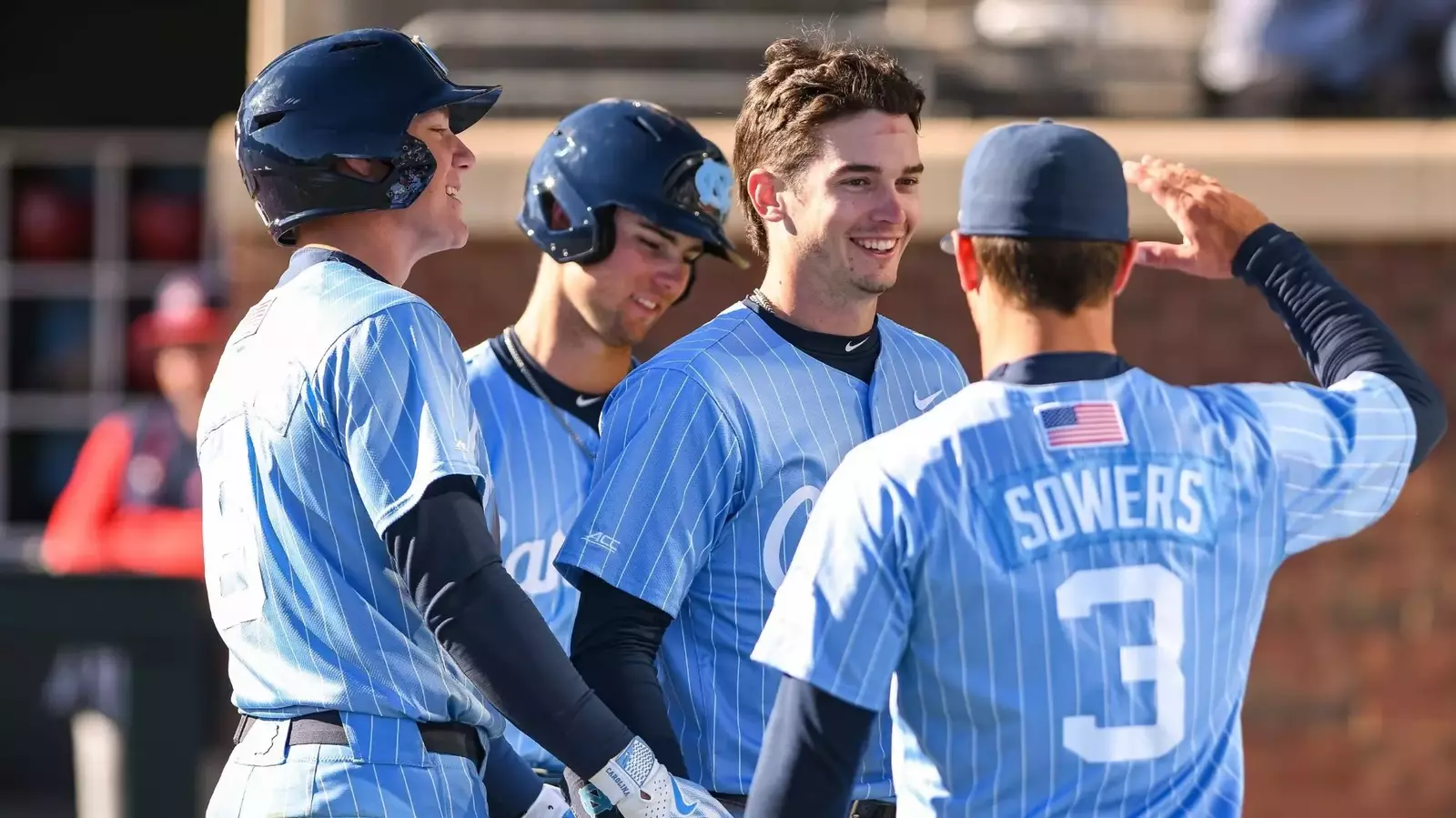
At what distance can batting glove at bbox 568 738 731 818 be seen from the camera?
105 inches

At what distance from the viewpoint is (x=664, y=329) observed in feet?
26.5

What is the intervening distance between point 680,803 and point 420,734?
0.40 metres

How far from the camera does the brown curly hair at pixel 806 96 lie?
11.1ft

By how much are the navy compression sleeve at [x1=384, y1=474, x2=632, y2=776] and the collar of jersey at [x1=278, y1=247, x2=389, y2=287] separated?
46cm

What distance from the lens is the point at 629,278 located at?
→ 4.28m

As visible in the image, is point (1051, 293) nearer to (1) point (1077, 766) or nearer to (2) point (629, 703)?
(1) point (1077, 766)

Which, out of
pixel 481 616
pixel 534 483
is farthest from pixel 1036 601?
pixel 534 483

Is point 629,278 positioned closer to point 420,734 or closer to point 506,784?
point 506,784

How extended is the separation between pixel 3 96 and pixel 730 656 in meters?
10.00

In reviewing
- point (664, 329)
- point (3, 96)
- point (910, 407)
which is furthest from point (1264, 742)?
point (3, 96)

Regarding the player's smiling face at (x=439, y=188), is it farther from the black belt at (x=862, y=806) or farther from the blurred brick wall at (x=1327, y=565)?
the blurred brick wall at (x=1327, y=565)

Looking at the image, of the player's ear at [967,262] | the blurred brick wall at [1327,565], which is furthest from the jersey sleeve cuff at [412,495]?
the blurred brick wall at [1327,565]

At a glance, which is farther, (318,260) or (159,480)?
(159,480)

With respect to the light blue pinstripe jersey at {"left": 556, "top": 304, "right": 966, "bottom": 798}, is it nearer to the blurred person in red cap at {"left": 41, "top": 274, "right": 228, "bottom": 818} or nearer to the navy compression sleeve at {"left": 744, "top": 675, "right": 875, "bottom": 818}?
the navy compression sleeve at {"left": 744, "top": 675, "right": 875, "bottom": 818}
